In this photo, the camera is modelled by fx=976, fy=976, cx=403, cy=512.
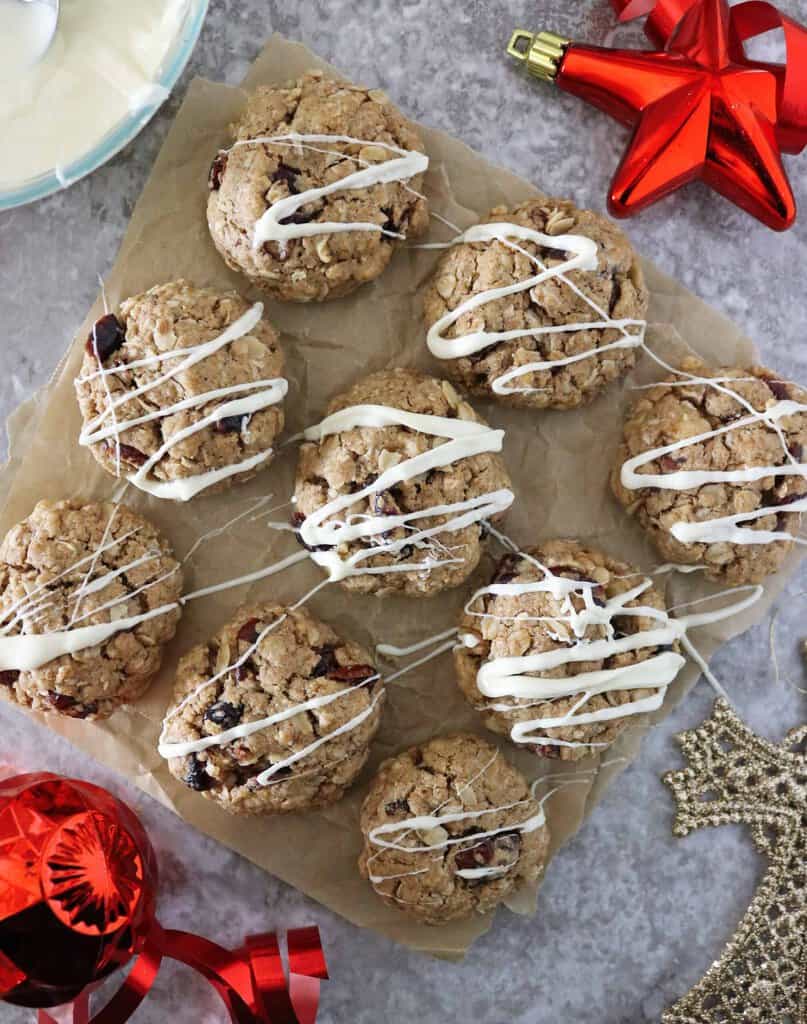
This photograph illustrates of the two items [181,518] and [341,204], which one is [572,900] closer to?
[181,518]

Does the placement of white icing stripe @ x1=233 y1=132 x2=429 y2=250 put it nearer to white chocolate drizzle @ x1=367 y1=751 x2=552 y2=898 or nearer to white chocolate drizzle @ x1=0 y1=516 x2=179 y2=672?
white chocolate drizzle @ x1=0 y1=516 x2=179 y2=672

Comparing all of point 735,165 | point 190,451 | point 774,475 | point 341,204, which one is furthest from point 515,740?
point 735,165

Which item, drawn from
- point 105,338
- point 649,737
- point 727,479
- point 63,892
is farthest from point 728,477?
point 63,892

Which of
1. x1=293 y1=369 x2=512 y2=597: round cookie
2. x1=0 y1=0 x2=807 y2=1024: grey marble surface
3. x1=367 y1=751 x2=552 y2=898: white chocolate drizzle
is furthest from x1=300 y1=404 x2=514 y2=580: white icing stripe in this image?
x1=0 y1=0 x2=807 y2=1024: grey marble surface

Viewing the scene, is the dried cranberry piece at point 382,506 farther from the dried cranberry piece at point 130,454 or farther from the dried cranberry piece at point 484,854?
the dried cranberry piece at point 484,854

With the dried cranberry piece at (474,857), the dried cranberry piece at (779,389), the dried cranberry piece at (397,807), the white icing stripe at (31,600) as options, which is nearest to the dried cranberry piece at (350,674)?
the dried cranberry piece at (397,807)

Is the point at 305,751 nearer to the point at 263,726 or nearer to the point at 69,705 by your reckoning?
the point at 263,726
